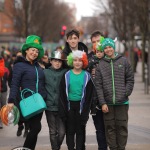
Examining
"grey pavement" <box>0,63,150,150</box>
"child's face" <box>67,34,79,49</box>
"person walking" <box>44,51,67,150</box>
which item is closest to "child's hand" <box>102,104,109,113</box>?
"person walking" <box>44,51,67,150</box>

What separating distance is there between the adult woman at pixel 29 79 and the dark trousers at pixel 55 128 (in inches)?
16.5

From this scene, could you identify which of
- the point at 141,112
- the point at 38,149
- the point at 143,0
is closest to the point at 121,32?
the point at 143,0

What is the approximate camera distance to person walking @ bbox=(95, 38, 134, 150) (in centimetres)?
775

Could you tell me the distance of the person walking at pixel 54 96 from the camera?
7.81 meters

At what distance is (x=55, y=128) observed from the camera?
8000 millimetres

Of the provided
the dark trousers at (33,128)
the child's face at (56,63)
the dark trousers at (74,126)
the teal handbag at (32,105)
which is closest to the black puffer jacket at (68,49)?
the child's face at (56,63)

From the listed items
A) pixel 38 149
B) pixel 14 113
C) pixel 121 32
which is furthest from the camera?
pixel 121 32

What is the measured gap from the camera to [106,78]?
25.5 feet

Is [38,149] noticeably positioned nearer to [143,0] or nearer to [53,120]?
[53,120]

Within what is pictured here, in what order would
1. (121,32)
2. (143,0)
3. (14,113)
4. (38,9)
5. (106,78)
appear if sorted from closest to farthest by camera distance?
(14,113)
(106,78)
(143,0)
(121,32)
(38,9)

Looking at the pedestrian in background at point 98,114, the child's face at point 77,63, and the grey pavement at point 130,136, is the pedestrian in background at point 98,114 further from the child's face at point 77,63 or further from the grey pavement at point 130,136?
the grey pavement at point 130,136

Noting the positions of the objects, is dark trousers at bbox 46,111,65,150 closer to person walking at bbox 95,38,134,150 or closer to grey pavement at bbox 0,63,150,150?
person walking at bbox 95,38,134,150

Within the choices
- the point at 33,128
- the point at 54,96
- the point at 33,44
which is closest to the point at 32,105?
the point at 33,128

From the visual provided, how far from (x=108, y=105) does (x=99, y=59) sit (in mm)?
818
